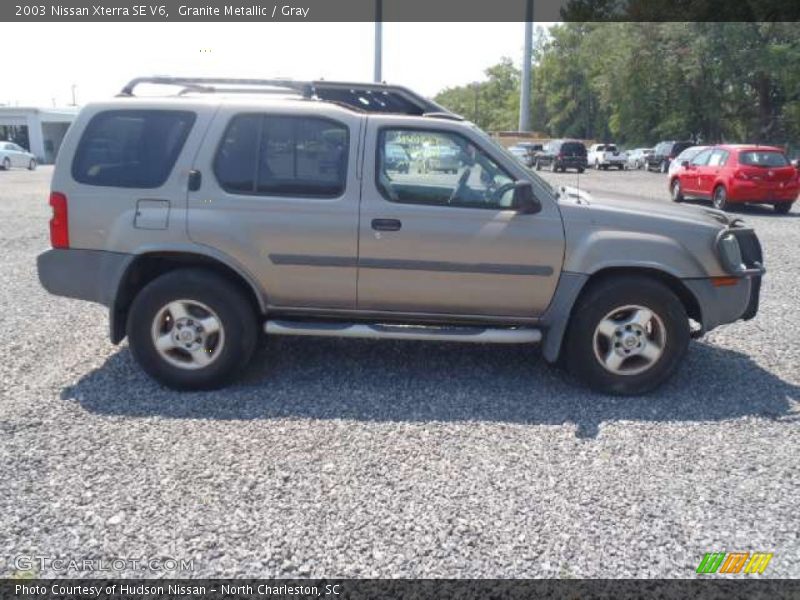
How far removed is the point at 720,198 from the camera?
53.0 ft

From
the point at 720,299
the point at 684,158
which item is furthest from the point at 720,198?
the point at 720,299

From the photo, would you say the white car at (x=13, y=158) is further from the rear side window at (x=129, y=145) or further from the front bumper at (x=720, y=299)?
the front bumper at (x=720, y=299)

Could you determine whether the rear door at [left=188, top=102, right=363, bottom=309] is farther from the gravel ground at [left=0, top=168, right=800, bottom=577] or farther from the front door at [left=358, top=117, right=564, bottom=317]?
the gravel ground at [left=0, top=168, right=800, bottom=577]

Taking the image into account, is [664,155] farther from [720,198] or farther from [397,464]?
[397,464]

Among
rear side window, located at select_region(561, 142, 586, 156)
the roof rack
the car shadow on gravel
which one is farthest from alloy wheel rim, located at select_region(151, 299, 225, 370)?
rear side window, located at select_region(561, 142, 586, 156)

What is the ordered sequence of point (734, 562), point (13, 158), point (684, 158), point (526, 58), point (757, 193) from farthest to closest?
point (526, 58), point (13, 158), point (684, 158), point (757, 193), point (734, 562)

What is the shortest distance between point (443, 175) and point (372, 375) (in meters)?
1.59

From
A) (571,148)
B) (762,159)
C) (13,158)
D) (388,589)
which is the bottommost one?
(388,589)

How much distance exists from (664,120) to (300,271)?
4864 cm

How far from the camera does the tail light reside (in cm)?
449

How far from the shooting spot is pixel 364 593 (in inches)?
103

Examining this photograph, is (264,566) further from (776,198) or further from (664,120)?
(664,120)

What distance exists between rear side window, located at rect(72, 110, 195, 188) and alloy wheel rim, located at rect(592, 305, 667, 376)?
3245 millimetres

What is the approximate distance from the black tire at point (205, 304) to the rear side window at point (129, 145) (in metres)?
0.75
